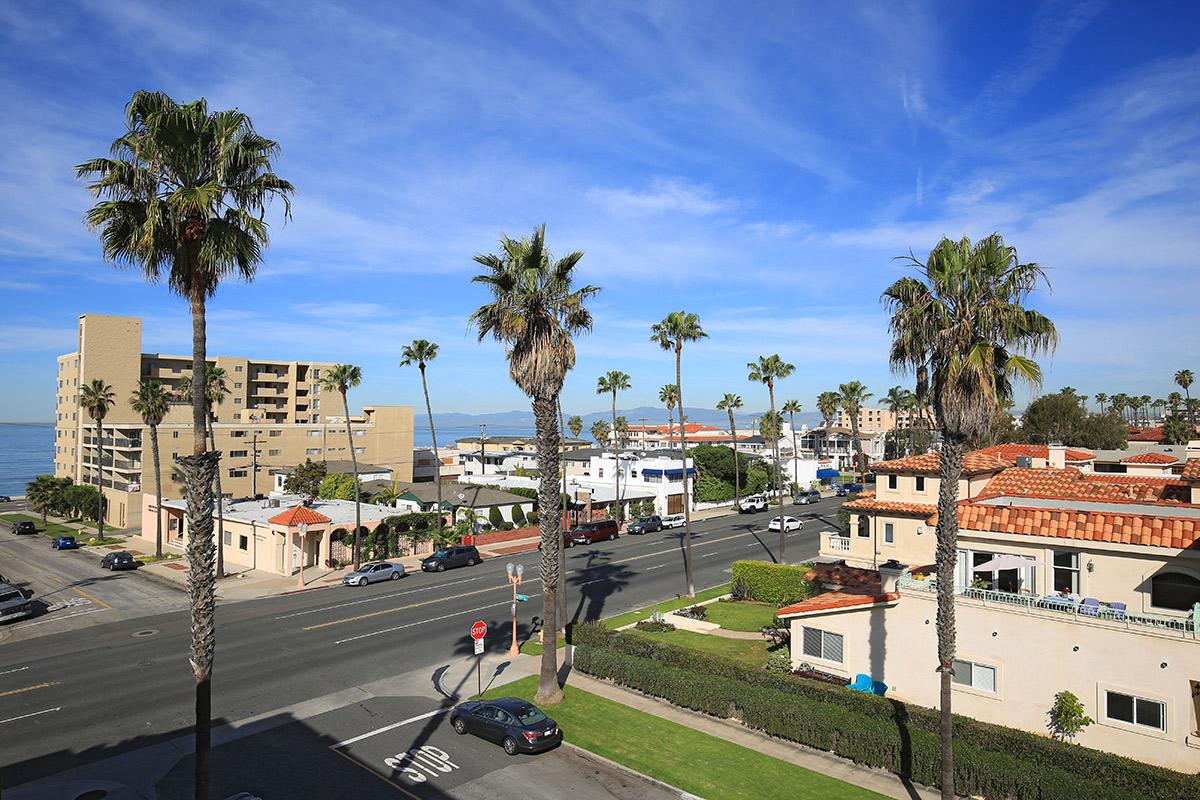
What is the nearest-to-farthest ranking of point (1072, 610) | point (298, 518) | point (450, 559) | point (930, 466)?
point (1072, 610), point (930, 466), point (298, 518), point (450, 559)

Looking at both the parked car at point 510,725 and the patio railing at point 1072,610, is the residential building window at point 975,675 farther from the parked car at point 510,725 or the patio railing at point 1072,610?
the parked car at point 510,725

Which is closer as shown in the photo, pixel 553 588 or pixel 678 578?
pixel 553 588

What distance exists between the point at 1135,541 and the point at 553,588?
16433mm

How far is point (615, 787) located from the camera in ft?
55.7

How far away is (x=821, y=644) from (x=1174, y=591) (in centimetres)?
970

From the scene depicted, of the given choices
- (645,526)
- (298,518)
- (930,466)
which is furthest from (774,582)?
(298,518)

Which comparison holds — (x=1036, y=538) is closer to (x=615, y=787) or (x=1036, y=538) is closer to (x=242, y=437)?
(x=615, y=787)

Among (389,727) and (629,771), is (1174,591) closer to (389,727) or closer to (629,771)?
(629,771)

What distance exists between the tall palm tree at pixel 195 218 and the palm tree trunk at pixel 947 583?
14.1 m

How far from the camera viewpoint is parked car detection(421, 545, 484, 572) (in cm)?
4625

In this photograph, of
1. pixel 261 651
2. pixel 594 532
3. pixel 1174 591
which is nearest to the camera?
pixel 1174 591

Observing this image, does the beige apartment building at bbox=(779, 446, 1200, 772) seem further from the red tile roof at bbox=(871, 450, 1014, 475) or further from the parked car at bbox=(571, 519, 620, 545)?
the parked car at bbox=(571, 519, 620, 545)

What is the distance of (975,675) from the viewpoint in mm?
19547

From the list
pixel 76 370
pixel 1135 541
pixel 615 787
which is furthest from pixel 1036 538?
pixel 76 370
